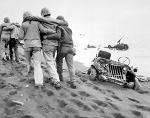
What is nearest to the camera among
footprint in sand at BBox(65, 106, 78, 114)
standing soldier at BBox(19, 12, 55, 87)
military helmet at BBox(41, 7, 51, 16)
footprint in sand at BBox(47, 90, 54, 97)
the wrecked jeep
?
footprint in sand at BBox(65, 106, 78, 114)

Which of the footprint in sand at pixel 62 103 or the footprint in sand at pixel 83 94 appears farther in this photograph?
the footprint in sand at pixel 83 94

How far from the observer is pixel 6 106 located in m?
3.85

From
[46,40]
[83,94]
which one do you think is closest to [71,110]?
[83,94]

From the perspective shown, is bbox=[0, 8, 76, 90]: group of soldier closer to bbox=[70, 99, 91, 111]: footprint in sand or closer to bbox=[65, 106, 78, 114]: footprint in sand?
bbox=[70, 99, 91, 111]: footprint in sand

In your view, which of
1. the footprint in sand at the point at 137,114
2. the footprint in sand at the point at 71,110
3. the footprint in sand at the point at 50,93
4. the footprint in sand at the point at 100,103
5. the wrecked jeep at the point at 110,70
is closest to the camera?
the footprint in sand at the point at 71,110

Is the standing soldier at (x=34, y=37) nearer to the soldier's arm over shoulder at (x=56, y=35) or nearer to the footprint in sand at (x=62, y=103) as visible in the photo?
the soldier's arm over shoulder at (x=56, y=35)

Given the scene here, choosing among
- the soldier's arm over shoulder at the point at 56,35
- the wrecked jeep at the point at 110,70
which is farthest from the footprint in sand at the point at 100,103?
the wrecked jeep at the point at 110,70

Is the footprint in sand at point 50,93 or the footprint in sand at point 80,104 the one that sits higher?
the footprint in sand at point 50,93

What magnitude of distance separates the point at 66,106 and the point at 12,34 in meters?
5.20

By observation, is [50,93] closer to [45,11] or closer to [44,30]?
[44,30]

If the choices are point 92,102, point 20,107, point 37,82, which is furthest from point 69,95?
point 20,107

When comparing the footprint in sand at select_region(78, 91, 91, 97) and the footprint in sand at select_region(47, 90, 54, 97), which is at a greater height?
the footprint in sand at select_region(47, 90, 54, 97)

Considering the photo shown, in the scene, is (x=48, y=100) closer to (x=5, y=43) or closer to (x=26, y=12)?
(x=26, y=12)

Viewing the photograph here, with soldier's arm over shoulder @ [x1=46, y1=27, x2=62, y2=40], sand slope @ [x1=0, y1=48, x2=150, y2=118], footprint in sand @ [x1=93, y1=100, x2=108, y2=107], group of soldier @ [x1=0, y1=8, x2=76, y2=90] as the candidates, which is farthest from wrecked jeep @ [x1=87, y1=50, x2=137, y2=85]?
soldier's arm over shoulder @ [x1=46, y1=27, x2=62, y2=40]
